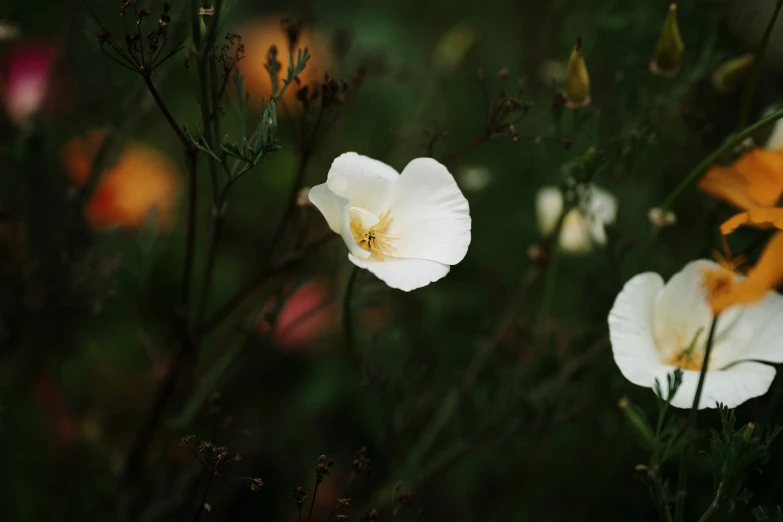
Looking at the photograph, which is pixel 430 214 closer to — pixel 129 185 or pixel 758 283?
pixel 758 283

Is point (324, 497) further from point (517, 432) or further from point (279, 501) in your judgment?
point (517, 432)

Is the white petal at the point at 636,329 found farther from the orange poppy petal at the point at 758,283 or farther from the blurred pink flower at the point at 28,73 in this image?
the blurred pink flower at the point at 28,73

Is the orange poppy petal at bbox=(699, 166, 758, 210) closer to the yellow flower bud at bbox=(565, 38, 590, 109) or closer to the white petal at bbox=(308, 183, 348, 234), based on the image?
the yellow flower bud at bbox=(565, 38, 590, 109)

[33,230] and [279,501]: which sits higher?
[33,230]

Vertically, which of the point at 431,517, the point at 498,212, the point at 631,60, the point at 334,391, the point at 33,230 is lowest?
the point at 431,517

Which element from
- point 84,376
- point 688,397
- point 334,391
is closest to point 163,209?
point 84,376

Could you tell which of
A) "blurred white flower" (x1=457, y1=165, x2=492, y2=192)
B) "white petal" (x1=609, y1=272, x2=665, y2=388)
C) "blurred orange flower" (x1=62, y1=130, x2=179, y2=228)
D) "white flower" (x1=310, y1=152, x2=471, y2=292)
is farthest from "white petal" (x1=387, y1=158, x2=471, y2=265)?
"blurred orange flower" (x1=62, y1=130, x2=179, y2=228)

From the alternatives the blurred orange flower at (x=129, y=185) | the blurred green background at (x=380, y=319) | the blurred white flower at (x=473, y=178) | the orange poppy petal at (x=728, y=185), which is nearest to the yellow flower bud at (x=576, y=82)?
the blurred green background at (x=380, y=319)
